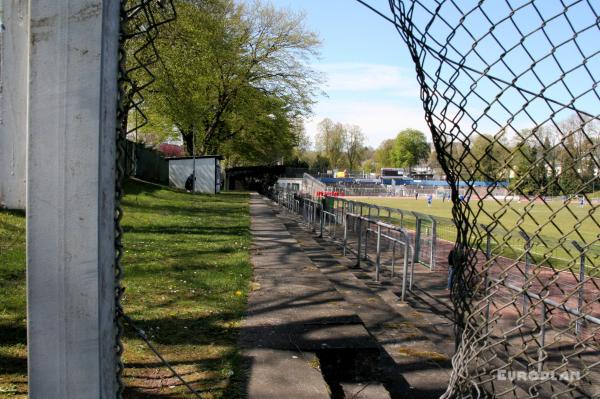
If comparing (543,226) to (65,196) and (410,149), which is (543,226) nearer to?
(65,196)

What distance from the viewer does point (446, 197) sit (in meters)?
56.1

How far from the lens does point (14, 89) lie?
1584 mm

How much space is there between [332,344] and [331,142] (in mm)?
101081

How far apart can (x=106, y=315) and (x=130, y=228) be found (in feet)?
30.4

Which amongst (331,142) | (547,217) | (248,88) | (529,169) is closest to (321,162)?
(331,142)

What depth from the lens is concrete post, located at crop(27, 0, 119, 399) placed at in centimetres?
141

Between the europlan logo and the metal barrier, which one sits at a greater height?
the europlan logo

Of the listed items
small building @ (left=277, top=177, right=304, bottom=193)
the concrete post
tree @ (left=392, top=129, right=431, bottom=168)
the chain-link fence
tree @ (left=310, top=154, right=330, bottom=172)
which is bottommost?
the chain-link fence

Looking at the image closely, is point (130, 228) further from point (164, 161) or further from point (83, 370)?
point (164, 161)

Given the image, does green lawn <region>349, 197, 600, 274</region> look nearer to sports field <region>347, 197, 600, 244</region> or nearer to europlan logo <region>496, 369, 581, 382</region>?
sports field <region>347, 197, 600, 244</region>

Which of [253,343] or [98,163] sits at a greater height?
[98,163]

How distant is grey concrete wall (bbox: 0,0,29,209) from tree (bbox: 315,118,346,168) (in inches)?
4014

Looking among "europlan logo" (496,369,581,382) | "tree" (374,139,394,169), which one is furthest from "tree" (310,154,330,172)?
"europlan logo" (496,369,581,382)

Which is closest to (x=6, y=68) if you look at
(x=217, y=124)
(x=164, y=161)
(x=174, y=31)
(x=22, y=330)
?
(x=22, y=330)
